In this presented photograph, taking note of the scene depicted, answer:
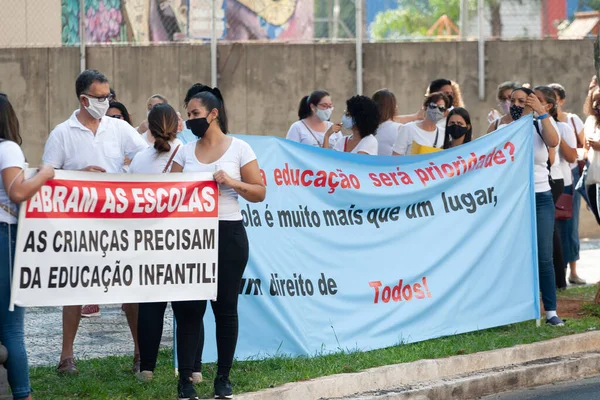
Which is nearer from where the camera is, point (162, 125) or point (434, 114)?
point (162, 125)

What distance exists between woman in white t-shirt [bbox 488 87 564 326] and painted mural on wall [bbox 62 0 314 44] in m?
7.14

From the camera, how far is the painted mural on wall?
16.3 meters

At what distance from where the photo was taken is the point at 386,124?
11.1m

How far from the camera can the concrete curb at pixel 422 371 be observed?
23.4 feet

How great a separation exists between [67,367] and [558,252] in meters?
5.54

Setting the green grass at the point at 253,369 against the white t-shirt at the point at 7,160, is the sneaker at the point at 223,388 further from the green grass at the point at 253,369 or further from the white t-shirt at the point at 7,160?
the white t-shirt at the point at 7,160

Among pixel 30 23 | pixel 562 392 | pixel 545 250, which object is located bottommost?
pixel 562 392

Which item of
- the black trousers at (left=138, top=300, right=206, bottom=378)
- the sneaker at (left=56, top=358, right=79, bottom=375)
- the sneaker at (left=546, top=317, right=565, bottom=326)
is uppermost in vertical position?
the black trousers at (left=138, top=300, right=206, bottom=378)

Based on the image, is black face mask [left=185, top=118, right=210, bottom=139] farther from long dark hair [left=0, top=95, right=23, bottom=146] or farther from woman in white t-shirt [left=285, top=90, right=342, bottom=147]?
woman in white t-shirt [left=285, top=90, right=342, bottom=147]

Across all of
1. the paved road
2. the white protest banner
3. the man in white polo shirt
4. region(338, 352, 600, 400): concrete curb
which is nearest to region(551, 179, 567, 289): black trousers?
region(338, 352, 600, 400): concrete curb

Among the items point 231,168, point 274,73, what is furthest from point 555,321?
point 274,73

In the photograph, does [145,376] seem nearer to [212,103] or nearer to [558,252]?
[212,103]

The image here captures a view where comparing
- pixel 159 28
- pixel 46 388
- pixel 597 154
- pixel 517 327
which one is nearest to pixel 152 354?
pixel 46 388

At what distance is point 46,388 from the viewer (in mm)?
7266
